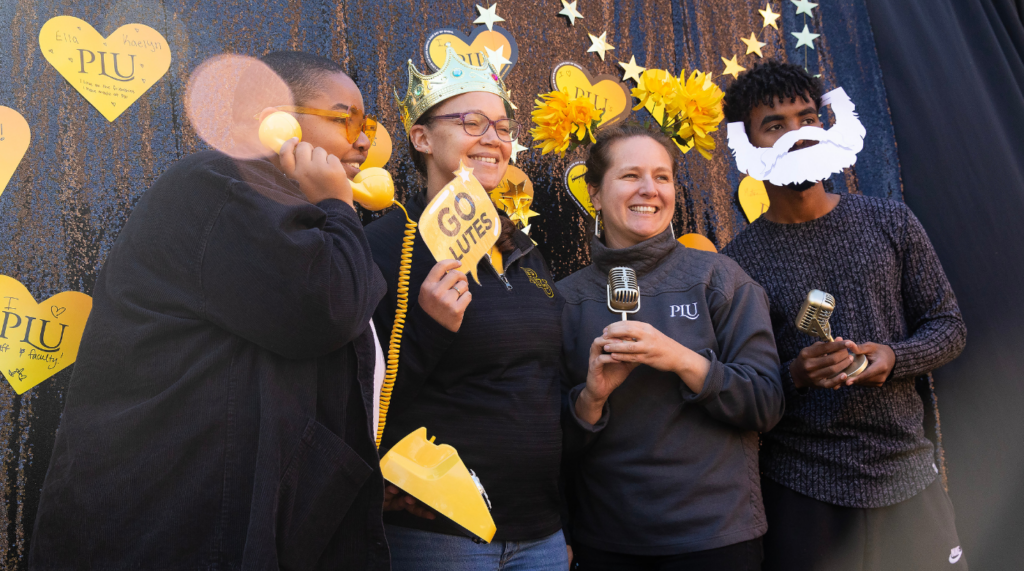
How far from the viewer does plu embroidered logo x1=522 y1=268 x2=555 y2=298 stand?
1.57 metres

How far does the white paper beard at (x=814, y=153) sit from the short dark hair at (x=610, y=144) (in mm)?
267

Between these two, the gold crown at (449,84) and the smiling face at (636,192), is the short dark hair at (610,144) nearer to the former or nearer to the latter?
the smiling face at (636,192)

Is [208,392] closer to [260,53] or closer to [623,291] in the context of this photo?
[623,291]

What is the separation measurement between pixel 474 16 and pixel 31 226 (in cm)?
141

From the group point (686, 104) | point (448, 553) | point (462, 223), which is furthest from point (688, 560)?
point (686, 104)

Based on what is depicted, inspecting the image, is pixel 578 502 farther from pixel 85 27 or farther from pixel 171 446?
pixel 85 27

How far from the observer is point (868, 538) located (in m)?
1.60

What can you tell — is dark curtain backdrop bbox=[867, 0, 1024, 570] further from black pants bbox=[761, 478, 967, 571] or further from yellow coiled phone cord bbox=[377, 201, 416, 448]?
yellow coiled phone cord bbox=[377, 201, 416, 448]

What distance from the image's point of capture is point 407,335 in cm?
134

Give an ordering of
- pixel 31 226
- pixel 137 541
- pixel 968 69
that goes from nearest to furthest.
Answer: pixel 137 541 < pixel 31 226 < pixel 968 69

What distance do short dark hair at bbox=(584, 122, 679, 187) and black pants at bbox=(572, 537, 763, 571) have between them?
917 millimetres

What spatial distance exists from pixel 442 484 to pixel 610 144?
103 cm

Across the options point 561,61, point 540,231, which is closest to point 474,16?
point 561,61

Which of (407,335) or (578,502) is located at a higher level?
(407,335)
